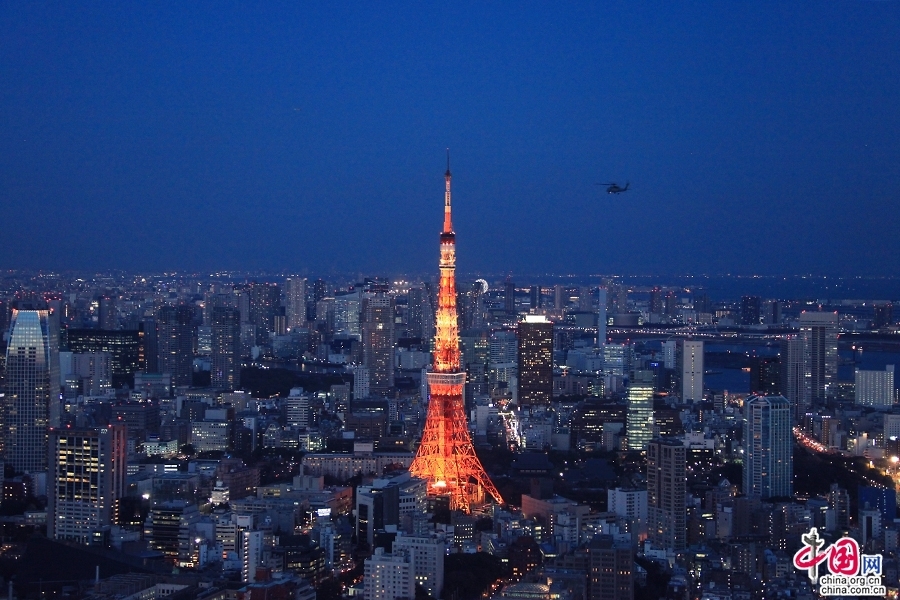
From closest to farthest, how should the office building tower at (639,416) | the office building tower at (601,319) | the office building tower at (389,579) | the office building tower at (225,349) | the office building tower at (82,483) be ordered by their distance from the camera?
1. the office building tower at (389,579)
2. the office building tower at (82,483)
3. the office building tower at (639,416)
4. the office building tower at (225,349)
5. the office building tower at (601,319)

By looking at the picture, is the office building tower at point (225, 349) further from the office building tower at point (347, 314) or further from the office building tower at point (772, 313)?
the office building tower at point (772, 313)

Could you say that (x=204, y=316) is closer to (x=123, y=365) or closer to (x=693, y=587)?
(x=123, y=365)

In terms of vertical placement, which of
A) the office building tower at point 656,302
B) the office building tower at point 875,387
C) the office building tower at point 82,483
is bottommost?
the office building tower at point 82,483

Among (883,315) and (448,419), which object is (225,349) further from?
(883,315)

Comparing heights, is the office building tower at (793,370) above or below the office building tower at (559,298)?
below

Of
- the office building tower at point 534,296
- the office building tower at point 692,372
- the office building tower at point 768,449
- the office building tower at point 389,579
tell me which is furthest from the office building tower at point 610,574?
the office building tower at point 534,296

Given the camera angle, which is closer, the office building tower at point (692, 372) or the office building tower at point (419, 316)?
the office building tower at point (692, 372)
